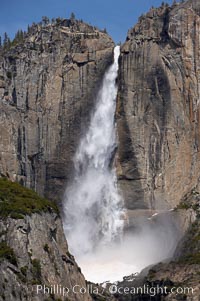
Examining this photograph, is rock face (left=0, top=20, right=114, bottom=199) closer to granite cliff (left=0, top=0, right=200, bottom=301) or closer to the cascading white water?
granite cliff (left=0, top=0, right=200, bottom=301)

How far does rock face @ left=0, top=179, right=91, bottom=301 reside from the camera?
290ft

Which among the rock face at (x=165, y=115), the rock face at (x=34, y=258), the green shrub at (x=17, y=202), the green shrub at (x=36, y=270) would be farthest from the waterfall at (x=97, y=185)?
the green shrub at (x=36, y=270)

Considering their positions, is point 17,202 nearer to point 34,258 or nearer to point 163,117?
point 34,258

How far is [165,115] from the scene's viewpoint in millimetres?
114000

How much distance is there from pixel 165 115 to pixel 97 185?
395 inches

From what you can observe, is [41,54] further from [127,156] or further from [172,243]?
[172,243]

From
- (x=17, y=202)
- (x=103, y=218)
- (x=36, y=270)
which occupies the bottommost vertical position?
(x=36, y=270)

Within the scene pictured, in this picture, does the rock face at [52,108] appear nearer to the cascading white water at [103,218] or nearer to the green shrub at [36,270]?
the cascading white water at [103,218]

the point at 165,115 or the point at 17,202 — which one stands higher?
the point at 165,115

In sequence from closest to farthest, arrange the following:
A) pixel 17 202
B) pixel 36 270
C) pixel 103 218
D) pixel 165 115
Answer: pixel 36 270 → pixel 17 202 → pixel 165 115 → pixel 103 218

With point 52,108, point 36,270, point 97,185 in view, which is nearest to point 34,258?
point 36,270

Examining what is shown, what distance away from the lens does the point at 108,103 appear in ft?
389

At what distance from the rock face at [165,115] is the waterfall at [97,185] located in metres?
2.40

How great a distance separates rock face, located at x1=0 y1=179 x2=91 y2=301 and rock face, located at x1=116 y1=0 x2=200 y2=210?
15322 mm
